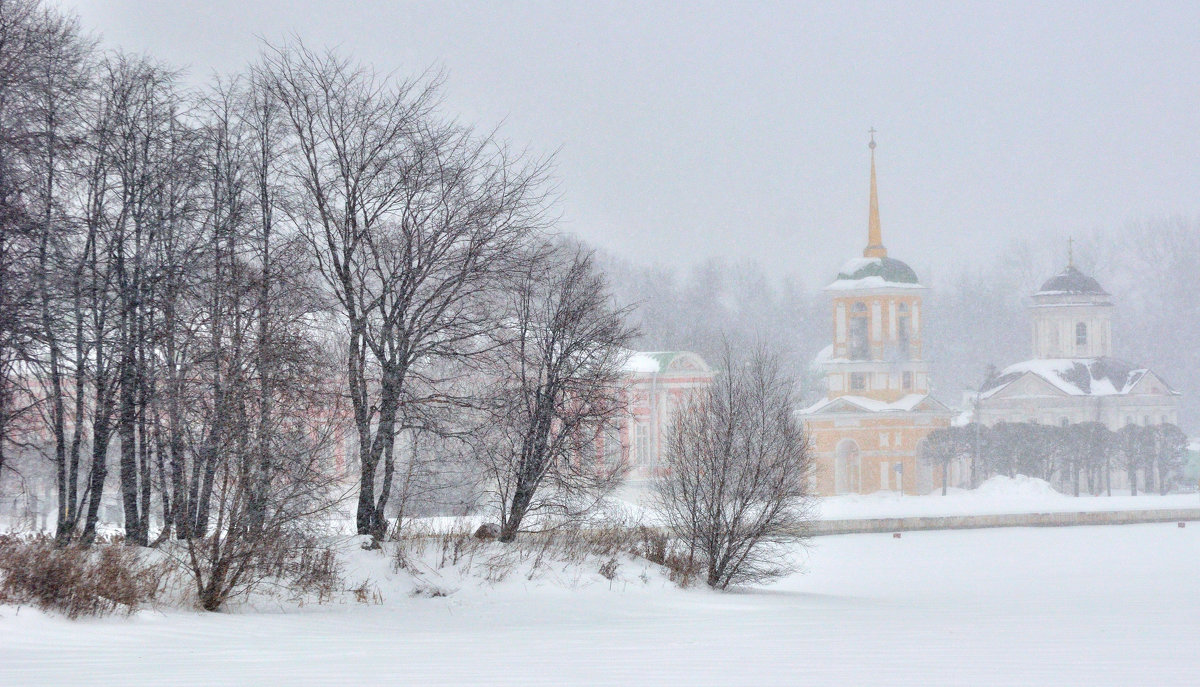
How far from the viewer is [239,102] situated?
2203 centimetres

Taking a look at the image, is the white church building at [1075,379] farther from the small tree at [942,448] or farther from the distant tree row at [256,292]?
the distant tree row at [256,292]

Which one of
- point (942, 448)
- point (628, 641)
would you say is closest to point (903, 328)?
point (942, 448)

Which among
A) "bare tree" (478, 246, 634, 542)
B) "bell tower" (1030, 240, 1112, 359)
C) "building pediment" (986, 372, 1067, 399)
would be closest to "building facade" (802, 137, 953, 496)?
"building pediment" (986, 372, 1067, 399)

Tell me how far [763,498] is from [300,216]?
9.04m

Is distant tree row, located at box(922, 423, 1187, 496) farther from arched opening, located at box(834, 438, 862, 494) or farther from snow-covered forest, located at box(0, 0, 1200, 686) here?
snow-covered forest, located at box(0, 0, 1200, 686)

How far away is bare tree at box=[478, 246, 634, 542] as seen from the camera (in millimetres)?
22969

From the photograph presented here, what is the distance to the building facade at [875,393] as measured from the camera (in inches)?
2537

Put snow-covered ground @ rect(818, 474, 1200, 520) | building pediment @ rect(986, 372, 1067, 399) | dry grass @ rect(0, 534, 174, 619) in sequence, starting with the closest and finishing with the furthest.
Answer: dry grass @ rect(0, 534, 174, 619)
snow-covered ground @ rect(818, 474, 1200, 520)
building pediment @ rect(986, 372, 1067, 399)

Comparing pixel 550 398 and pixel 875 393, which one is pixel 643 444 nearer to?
pixel 875 393

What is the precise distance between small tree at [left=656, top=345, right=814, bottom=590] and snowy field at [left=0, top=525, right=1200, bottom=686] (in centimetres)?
95

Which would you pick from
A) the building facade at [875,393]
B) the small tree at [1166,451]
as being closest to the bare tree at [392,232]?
the building facade at [875,393]

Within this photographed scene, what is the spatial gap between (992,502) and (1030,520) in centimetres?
497

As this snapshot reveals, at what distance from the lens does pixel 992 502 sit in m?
59.0

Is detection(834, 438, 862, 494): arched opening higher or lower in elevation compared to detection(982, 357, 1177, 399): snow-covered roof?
lower
